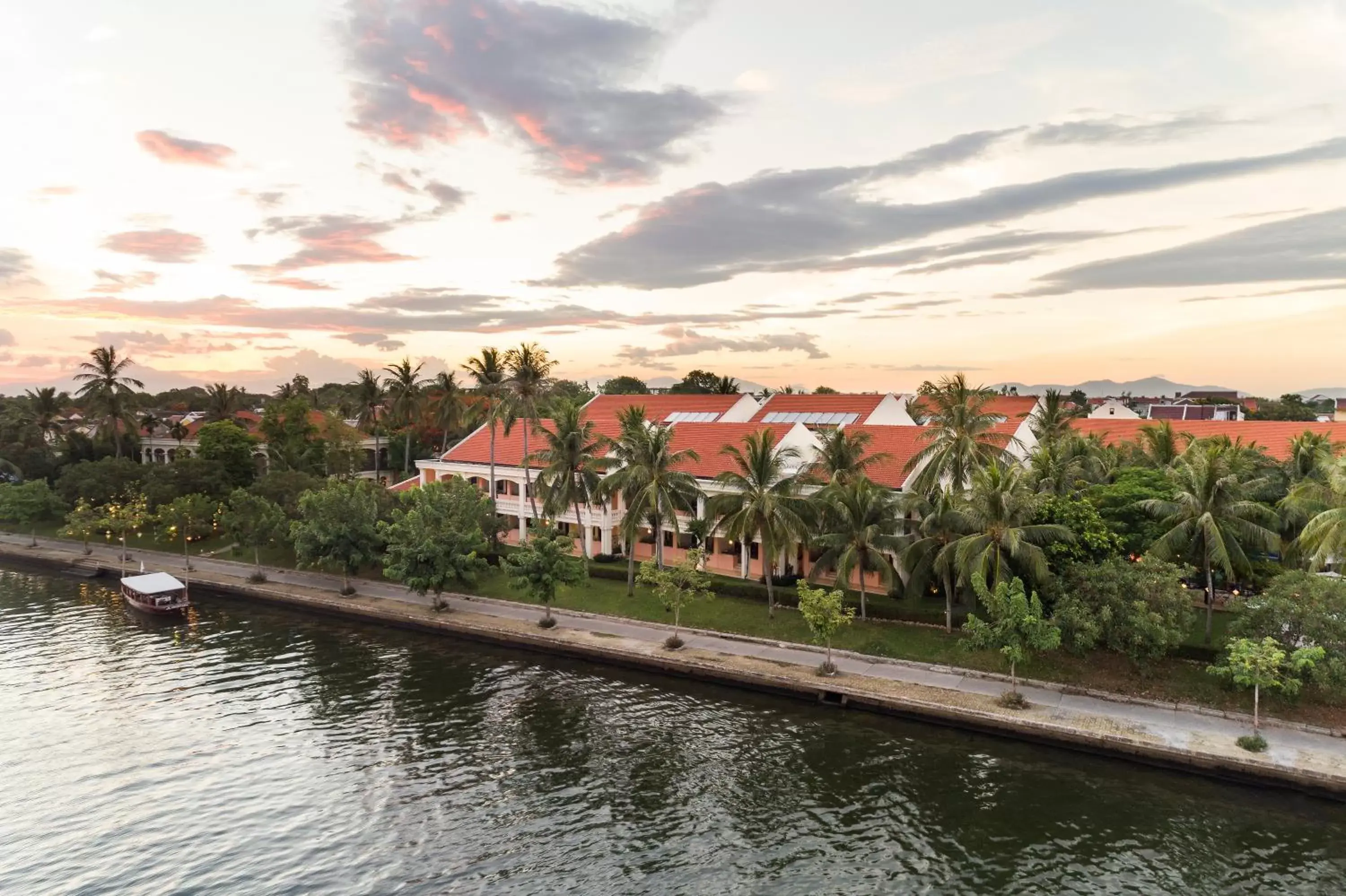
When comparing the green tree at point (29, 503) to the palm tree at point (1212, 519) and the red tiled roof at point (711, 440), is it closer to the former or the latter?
the red tiled roof at point (711, 440)

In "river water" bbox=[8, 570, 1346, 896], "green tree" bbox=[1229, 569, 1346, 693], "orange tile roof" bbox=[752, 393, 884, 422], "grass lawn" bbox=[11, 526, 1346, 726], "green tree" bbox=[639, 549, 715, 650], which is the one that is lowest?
"river water" bbox=[8, 570, 1346, 896]

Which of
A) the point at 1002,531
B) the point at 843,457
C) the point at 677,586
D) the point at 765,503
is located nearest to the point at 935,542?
the point at 1002,531

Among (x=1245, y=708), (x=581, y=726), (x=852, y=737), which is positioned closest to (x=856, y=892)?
(x=852, y=737)

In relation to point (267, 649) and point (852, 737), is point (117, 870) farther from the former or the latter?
point (852, 737)

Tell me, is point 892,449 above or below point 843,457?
above

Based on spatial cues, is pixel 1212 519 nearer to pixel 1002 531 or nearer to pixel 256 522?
pixel 1002 531

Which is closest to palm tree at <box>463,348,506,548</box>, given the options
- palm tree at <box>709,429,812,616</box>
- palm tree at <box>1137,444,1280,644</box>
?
palm tree at <box>709,429,812,616</box>

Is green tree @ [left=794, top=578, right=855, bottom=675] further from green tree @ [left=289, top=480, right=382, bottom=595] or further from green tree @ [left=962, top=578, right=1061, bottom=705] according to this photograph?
green tree @ [left=289, top=480, right=382, bottom=595]
